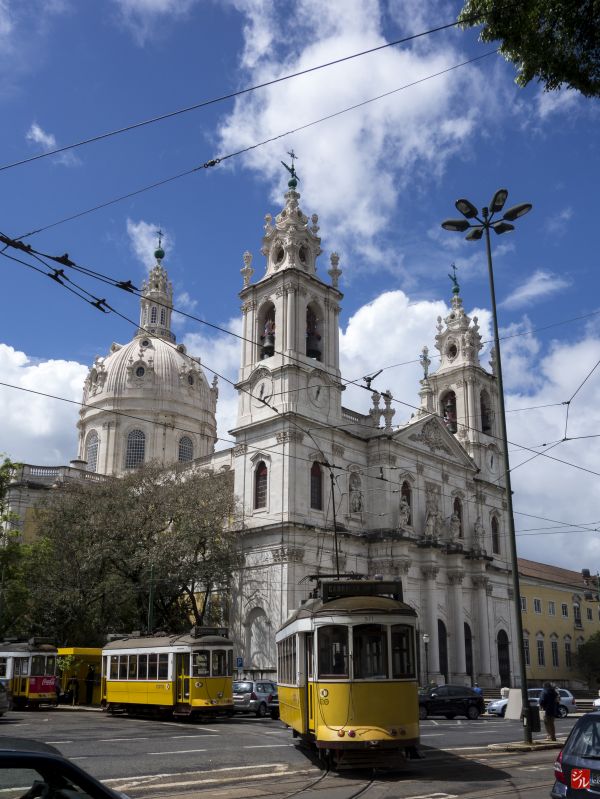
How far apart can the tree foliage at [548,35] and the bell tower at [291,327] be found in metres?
30.7

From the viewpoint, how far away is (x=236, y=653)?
41094 millimetres

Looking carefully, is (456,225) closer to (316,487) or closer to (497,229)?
(497,229)

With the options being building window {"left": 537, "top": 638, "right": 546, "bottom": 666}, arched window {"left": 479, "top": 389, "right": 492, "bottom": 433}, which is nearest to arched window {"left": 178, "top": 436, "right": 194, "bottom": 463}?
arched window {"left": 479, "top": 389, "right": 492, "bottom": 433}

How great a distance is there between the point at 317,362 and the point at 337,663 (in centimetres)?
3253

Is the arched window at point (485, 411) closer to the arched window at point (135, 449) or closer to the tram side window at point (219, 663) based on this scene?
the arched window at point (135, 449)

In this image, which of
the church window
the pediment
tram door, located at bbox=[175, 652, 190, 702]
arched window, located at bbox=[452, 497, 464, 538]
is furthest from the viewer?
arched window, located at bbox=[452, 497, 464, 538]

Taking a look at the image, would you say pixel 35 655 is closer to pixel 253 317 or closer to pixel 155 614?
pixel 155 614

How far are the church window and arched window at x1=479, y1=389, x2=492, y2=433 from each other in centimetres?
1693

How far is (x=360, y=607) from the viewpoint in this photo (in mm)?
13570

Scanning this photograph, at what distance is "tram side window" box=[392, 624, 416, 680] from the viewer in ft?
43.7

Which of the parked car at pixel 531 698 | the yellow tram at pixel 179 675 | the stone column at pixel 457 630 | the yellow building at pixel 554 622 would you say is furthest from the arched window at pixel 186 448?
the yellow tram at pixel 179 675

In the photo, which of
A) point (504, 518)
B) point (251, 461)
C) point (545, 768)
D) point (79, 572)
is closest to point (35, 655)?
point (79, 572)

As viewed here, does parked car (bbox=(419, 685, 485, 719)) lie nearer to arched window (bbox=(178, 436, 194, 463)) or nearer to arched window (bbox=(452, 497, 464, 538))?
arched window (bbox=(452, 497, 464, 538))

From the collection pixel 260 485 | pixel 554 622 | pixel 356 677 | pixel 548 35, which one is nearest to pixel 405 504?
pixel 260 485
